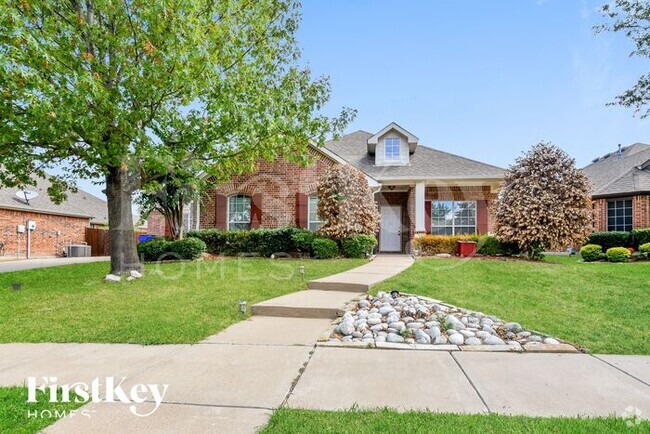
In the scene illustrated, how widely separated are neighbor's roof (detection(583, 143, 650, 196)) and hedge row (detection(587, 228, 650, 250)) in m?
1.91

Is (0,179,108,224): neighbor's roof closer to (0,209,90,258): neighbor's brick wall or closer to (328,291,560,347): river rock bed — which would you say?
(0,209,90,258): neighbor's brick wall

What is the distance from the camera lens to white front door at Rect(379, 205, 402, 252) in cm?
1620

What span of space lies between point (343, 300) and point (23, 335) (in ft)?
14.5

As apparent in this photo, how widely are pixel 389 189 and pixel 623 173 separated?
11972 mm

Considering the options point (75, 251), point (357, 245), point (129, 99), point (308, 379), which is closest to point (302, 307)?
point (308, 379)

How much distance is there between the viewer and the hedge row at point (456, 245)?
41.0 ft

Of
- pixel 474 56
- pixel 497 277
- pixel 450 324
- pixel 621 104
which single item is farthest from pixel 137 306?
pixel 621 104

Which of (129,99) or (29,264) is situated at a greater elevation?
(129,99)

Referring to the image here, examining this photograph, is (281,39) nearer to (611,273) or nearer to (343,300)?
(343,300)

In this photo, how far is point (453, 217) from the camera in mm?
15250

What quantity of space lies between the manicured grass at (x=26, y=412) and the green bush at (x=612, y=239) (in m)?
18.5

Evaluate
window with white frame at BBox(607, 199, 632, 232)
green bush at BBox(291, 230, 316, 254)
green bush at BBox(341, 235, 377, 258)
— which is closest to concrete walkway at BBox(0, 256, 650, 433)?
green bush at BBox(341, 235, 377, 258)

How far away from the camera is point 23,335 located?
15.6ft

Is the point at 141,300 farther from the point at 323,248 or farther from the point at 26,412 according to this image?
the point at 323,248
